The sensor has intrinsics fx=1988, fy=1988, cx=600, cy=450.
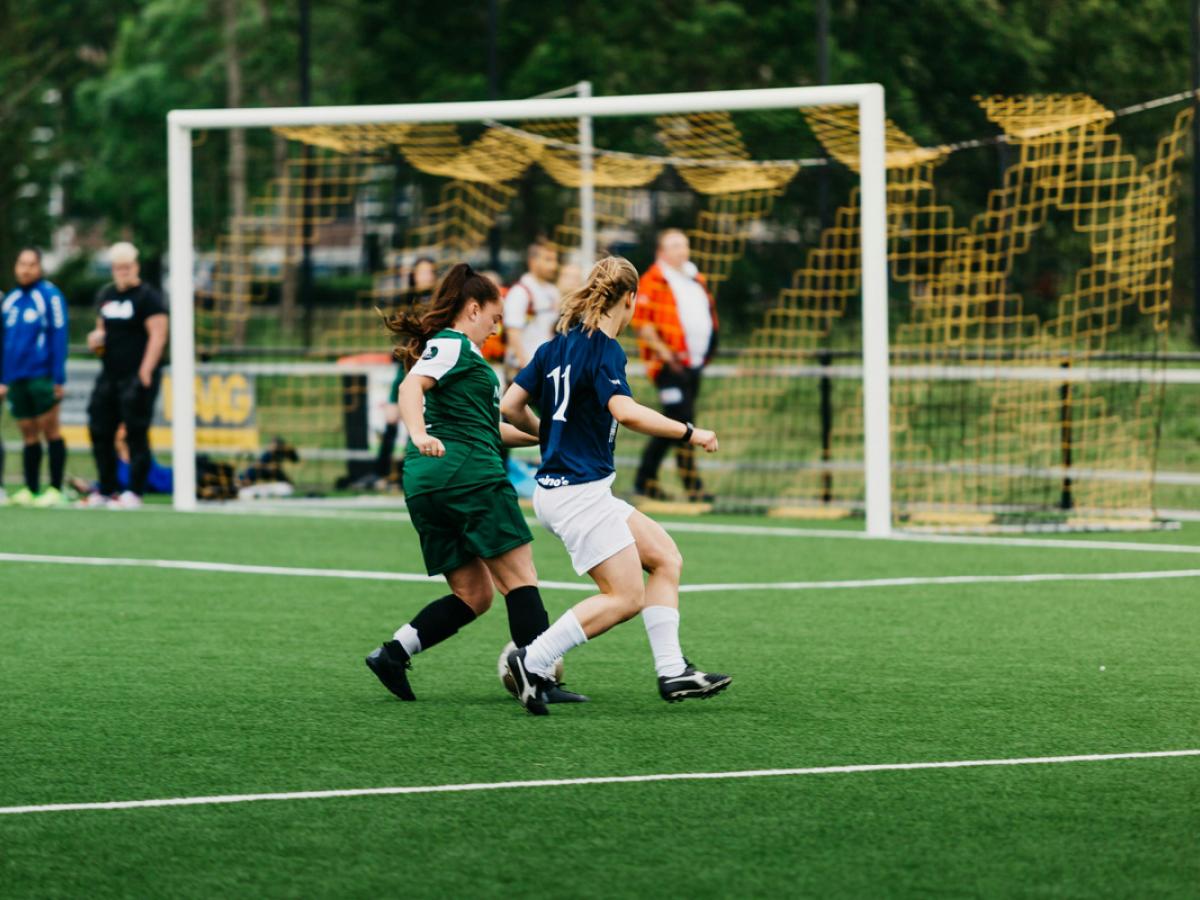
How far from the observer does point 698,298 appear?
14.7 metres

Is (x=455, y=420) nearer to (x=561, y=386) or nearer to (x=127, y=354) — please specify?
(x=561, y=386)

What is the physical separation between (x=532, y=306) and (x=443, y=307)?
7888 millimetres

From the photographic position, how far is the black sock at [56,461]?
631 inches

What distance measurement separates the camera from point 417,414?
700 cm

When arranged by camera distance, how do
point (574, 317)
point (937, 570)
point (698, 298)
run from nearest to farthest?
point (574, 317) → point (937, 570) → point (698, 298)

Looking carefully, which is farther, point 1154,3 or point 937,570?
point 1154,3

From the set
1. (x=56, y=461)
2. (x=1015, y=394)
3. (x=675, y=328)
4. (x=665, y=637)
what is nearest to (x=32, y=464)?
(x=56, y=461)

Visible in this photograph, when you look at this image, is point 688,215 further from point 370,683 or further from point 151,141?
point 151,141

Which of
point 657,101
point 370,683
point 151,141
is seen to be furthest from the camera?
point 151,141

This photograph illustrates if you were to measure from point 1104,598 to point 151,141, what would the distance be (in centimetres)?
4861

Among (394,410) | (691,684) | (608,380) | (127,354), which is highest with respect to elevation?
(127,354)

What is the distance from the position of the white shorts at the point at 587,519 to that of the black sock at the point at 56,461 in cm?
986

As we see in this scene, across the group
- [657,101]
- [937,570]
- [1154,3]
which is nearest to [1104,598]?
[937,570]

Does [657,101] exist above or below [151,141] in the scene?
below
